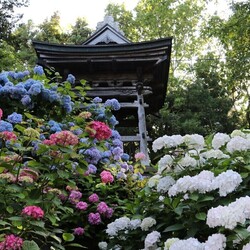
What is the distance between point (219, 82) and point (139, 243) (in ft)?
59.8

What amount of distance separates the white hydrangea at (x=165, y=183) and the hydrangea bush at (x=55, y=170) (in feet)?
1.44

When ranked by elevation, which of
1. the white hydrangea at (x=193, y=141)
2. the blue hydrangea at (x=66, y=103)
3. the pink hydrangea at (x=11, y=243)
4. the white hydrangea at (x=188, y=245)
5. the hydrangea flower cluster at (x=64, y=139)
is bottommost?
the white hydrangea at (x=188, y=245)

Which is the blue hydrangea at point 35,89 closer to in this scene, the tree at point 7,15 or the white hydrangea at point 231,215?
the white hydrangea at point 231,215

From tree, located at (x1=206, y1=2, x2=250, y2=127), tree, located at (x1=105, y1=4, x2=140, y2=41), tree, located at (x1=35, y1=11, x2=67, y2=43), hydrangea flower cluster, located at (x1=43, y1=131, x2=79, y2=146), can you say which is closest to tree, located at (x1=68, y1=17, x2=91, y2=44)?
tree, located at (x1=35, y1=11, x2=67, y2=43)

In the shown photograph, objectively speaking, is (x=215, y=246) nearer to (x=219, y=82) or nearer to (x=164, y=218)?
(x=164, y=218)

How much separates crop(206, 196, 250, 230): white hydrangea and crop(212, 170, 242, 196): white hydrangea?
0.64ft

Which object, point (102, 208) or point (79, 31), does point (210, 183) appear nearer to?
point (102, 208)

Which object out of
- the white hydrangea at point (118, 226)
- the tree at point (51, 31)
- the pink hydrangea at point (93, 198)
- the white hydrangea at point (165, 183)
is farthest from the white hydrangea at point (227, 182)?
the tree at point (51, 31)

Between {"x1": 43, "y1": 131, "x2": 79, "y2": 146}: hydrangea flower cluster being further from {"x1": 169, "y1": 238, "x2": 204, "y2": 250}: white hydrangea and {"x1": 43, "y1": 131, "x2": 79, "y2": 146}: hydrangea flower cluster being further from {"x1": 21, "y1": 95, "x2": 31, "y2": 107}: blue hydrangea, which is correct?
{"x1": 21, "y1": 95, "x2": 31, "y2": 107}: blue hydrangea

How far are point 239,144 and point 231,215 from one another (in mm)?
718

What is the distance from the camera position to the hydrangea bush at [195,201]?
1.68 metres

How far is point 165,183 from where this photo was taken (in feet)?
7.67

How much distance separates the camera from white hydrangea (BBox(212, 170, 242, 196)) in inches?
75.5

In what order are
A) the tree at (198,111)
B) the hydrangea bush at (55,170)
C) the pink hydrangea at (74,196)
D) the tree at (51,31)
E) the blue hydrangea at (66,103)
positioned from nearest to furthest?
1. the hydrangea bush at (55,170)
2. the pink hydrangea at (74,196)
3. the blue hydrangea at (66,103)
4. the tree at (198,111)
5. the tree at (51,31)
